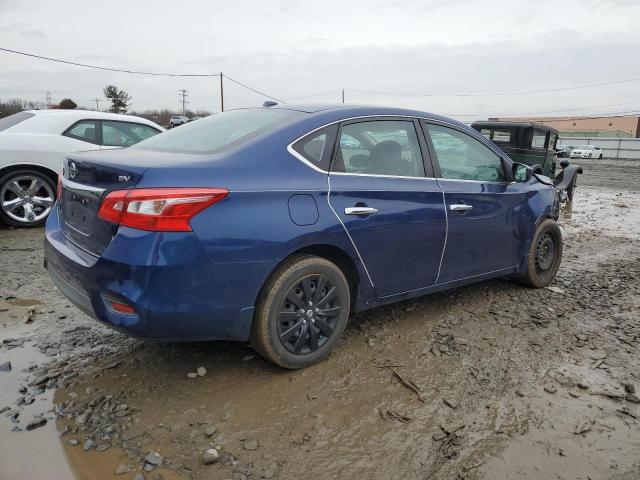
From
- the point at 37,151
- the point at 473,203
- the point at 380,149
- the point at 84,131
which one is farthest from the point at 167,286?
the point at 84,131

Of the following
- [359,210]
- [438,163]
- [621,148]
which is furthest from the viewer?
[621,148]

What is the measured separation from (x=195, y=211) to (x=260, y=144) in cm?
61

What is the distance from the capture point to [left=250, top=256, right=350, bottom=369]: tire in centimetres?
283

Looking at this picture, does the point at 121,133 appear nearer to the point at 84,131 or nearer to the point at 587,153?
the point at 84,131

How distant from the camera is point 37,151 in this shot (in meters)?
6.48

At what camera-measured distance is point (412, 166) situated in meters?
3.55

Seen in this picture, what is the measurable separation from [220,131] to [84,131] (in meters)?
4.65

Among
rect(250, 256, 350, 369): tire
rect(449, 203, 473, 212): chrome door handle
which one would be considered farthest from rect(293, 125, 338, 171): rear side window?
rect(449, 203, 473, 212): chrome door handle

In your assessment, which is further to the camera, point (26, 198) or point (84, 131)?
point (84, 131)

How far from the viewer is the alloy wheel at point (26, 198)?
21.0 feet

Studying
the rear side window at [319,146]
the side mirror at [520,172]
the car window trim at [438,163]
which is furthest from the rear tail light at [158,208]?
the side mirror at [520,172]

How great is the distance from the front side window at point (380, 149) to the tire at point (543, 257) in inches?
70.2

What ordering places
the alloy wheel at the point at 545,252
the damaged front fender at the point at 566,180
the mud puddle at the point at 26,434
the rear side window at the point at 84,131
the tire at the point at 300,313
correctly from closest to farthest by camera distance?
the mud puddle at the point at 26,434
the tire at the point at 300,313
the alloy wheel at the point at 545,252
the rear side window at the point at 84,131
the damaged front fender at the point at 566,180

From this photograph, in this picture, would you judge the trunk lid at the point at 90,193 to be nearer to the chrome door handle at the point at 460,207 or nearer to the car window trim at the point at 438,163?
the car window trim at the point at 438,163
